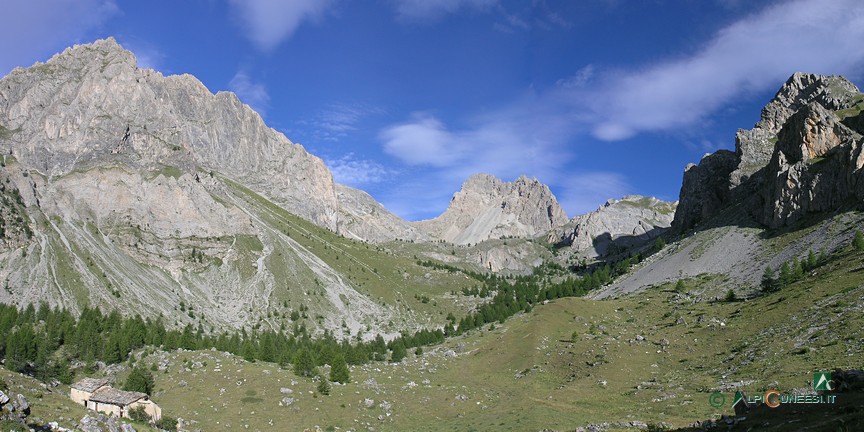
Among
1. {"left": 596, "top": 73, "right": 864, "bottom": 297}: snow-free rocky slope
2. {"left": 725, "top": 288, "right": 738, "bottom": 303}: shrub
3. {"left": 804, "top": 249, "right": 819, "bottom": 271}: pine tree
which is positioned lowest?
{"left": 725, "top": 288, "right": 738, "bottom": 303}: shrub

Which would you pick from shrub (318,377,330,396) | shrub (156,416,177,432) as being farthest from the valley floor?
shrub (156,416,177,432)

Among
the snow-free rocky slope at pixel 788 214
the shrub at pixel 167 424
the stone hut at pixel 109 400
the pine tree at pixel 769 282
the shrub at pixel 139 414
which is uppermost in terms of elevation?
the snow-free rocky slope at pixel 788 214

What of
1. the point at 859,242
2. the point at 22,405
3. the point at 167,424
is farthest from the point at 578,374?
the point at 22,405

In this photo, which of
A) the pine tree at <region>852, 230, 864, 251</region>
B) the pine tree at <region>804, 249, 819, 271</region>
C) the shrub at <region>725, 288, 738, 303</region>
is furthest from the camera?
the shrub at <region>725, 288, 738, 303</region>

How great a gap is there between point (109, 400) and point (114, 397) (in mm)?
1105

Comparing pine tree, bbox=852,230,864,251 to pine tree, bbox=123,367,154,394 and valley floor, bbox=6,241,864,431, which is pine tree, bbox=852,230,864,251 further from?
pine tree, bbox=123,367,154,394

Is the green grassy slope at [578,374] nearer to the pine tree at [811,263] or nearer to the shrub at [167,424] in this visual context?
the shrub at [167,424]

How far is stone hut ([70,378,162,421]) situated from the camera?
53625mm

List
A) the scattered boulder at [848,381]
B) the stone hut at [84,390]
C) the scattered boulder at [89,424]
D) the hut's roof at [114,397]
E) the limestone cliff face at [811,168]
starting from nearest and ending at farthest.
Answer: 1. the scattered boulder at [89,424]
2. the scattered boulder at [848,381]
3. the hut's roof at [114,397]
4. the stone hut at [84,390]
5. the limestone cliff face at [811,168]

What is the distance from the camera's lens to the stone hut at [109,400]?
53625 millimetres

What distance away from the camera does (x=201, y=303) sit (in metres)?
185

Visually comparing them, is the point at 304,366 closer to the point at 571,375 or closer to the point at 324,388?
the point at 324,388

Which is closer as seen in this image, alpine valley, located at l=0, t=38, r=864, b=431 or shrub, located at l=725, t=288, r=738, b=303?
alpine valley, located at l=0, t=38, r=864, b=431

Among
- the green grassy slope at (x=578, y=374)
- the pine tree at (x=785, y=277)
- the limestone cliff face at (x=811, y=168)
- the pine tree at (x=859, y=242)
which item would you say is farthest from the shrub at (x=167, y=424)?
the limestone cliff face at (x=811, y=168)
